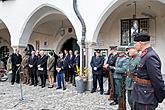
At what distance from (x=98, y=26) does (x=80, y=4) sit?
3.91ft

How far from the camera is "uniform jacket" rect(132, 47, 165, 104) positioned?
3.92 metres

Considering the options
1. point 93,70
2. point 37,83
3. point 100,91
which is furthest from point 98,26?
point 37,83

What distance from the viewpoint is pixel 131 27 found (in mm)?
13188

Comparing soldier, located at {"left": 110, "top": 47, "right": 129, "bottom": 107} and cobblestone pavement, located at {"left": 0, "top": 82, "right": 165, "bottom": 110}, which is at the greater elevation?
soldier, located at {"left": 110, "top": 47, "right": 129, "bottom": 107}

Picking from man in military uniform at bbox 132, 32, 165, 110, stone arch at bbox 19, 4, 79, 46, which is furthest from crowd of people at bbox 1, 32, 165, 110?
stone arch at bbox 19, 4, 79, 46

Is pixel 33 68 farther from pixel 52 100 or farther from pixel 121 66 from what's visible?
pixel 121 66

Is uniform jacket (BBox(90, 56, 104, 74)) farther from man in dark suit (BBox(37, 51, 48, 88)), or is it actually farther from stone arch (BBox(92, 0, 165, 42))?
man in dark suit (BBox(37, 51, 48, 88))

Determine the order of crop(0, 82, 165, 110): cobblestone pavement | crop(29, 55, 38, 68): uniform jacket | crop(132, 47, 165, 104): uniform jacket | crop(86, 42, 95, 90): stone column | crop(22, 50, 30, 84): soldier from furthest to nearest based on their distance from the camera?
crop(22, 50, 30, 84): soldier < crop(29, 55, 38, 68): uniform jacket < crop(86, 42, 95, 90): stone column < crop(0, 82, 165, 110): cobblestone pavement < crop(132, 47, 165, 104): uniform jacket

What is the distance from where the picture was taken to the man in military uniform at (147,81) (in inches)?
155

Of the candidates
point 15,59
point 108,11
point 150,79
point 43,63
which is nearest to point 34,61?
point 43,63

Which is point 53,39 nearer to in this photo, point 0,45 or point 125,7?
point 0,45

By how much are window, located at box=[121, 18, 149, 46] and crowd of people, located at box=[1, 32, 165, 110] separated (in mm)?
2571

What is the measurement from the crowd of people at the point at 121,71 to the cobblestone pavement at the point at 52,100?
1.40 ft

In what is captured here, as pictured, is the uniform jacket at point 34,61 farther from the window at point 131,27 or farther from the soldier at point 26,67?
the window at point 131,27
